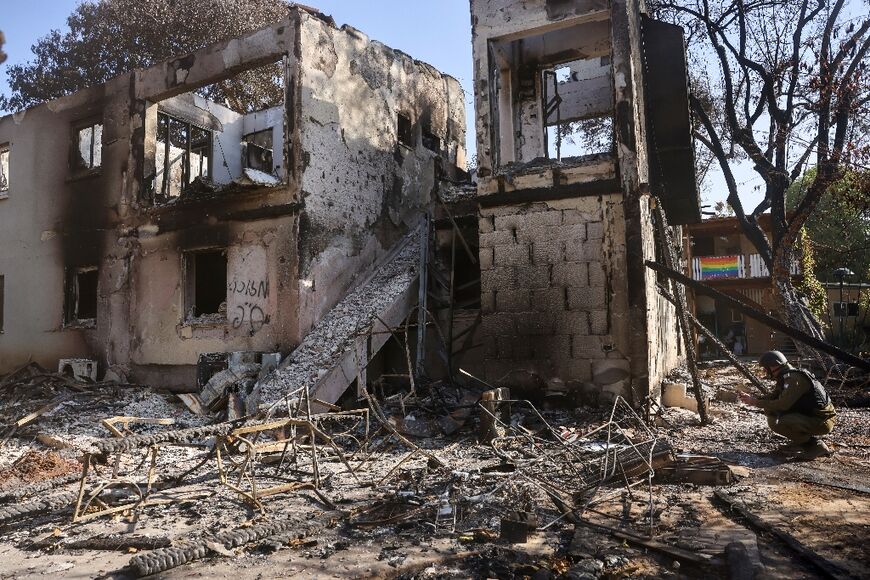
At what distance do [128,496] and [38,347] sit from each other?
9169 mm

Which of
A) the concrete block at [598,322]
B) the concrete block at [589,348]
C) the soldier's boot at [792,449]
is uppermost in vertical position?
the concrete block at [598,322]

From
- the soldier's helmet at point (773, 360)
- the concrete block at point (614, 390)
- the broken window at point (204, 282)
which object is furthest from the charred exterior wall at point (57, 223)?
the soldier's helmet at point (773, 360)

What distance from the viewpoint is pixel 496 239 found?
8.37 meters

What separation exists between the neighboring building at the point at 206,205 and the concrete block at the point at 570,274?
374 centimetres

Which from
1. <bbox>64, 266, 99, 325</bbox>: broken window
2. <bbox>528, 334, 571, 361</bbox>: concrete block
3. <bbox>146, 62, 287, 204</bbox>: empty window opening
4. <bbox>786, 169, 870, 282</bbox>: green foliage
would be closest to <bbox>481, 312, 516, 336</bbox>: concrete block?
<bbox>528, 334, 571, 361</bbox>: concrete block

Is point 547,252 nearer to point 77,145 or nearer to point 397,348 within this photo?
point 397,348

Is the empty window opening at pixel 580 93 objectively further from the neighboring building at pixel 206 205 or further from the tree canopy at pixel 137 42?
the tree canopy at pixel 137 42

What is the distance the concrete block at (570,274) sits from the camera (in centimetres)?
778

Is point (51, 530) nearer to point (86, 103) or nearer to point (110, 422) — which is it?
point (110, 422)

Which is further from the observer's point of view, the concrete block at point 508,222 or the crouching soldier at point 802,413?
the concrete block at point 508,222

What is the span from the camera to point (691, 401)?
27.0ft

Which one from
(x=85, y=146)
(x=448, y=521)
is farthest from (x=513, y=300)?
(x=85, y=146)

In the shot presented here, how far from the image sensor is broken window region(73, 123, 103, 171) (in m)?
12.1

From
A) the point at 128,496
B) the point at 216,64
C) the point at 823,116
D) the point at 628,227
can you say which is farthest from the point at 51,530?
the point at 823,116
